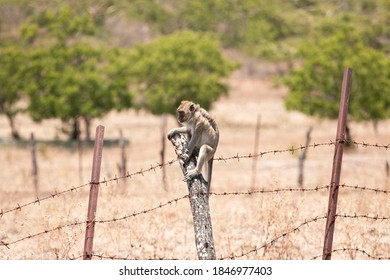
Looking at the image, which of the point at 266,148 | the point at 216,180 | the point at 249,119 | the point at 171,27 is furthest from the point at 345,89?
the point at 171,27

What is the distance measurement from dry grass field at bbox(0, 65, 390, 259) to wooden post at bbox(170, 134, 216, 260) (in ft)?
4.03

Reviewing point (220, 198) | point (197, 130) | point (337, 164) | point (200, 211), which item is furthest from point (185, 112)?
point (220, 198)

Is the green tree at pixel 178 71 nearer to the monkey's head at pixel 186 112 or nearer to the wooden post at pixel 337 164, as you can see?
the monkey's head at pixel 186 112

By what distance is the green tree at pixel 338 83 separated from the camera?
42.8 m

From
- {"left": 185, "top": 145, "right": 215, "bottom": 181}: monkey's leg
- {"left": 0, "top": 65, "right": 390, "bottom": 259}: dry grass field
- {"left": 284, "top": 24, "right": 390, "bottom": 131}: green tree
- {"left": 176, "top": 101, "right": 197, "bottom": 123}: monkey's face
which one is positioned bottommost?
{"left": 0, "top": 65, "right": 390, "bottom": 259}: dry grass field

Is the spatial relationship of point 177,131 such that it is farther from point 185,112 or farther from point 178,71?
point 178,71

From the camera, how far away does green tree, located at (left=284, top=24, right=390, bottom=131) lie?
42781mm

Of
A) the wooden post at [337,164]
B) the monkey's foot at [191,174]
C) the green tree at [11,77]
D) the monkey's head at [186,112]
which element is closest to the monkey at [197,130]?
the monkey's head at [186,112]

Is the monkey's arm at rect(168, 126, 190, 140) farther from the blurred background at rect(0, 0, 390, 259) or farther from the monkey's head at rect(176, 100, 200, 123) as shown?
the blurred background at rect(0, 0, 390, 259)

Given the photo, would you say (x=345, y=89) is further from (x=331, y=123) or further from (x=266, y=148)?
(x=331, y=123)

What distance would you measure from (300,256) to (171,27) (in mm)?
98918

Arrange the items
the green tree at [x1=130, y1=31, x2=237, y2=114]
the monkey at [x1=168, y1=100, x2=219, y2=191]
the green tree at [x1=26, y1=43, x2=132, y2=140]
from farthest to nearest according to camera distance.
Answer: the green tree at [x1=130, y1=31, x2=237, y2=114], the green tree at [x1=26, y1=43, x2=132, y2=140], the monkey at [x1=168, y1=100, x2=219, y2=191]

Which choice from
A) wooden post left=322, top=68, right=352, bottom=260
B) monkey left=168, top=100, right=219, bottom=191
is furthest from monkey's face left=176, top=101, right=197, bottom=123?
wooden post left=322, top=68, right=352, bottom=260

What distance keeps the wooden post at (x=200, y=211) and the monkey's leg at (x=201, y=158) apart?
5cm
